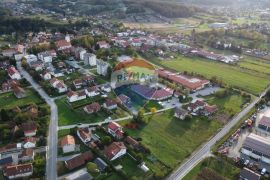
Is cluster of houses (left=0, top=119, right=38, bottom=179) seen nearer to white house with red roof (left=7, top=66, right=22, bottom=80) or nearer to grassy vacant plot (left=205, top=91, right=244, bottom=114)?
white house with red roof (left=7, top=66, right=22, bottom=80)

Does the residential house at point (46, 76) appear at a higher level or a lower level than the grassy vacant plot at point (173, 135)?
lower

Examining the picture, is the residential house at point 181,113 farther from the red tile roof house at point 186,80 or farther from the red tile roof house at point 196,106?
the red tile roof house at point 186,80

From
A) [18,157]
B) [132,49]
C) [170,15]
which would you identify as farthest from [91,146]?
[170,15]

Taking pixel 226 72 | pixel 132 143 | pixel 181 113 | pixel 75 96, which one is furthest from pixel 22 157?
pixel 226 72

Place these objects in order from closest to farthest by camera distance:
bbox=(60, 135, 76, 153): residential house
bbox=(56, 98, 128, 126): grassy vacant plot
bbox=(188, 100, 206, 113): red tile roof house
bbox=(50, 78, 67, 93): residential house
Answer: bbox=(60, 135, 76, 153): residential house, bbox=(56, 98, 128, 126): grassy vacant plot, bbox=(188, 100, 206, 113): red tile roof house, bbox=(50, 78, 67, 93): residential house

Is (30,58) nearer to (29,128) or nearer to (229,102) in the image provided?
(29,128)

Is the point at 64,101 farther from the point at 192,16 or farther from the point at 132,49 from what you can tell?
the point at 192,16

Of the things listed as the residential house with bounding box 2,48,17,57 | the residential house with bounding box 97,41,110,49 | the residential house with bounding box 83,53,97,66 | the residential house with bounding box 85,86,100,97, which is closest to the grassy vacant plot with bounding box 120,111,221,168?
the residential house with bounding box 85,86,100,97

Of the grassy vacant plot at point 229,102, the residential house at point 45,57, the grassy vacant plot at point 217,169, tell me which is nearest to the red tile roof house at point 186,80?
the grassy vacant plot at point 229,102
